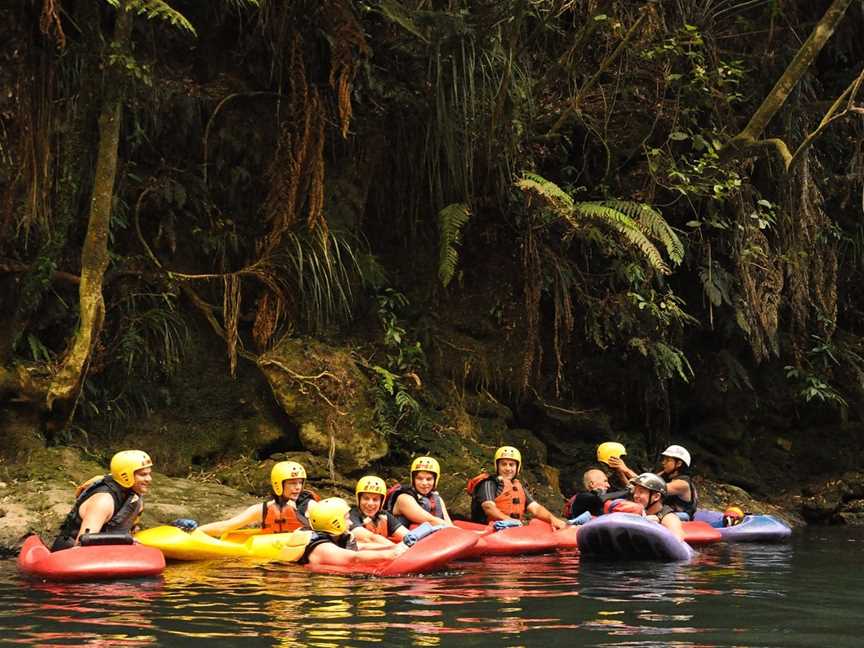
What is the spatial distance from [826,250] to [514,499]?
582 centimetres

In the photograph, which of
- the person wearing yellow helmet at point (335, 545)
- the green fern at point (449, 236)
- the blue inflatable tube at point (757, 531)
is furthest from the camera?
the green fern at point (449, 236)

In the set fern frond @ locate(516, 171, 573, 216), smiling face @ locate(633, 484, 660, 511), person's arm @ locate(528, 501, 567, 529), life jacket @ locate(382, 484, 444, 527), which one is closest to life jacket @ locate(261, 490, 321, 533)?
life jacket @ locate(382, 484, 444, 527)

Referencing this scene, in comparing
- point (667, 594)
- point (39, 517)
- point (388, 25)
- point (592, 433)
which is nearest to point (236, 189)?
point (388, 25)

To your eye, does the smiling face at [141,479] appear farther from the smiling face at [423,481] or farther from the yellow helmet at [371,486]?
the smiling face at [423,481]

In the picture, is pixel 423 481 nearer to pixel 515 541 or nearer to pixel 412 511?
pixel 412 511

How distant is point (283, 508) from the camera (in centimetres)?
909

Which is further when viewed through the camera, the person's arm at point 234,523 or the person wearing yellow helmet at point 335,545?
the person's arm at point 234,523

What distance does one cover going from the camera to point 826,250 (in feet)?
44.4

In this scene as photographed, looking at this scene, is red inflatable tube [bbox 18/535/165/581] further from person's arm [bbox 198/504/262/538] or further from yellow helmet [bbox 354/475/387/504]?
yellow helmet [bbox 354/475/387/504]

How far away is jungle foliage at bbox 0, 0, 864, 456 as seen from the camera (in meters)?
10.4

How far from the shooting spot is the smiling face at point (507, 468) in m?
10.5

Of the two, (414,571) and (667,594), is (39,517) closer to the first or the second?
(414,571)

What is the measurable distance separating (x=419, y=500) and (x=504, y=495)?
1087 mm

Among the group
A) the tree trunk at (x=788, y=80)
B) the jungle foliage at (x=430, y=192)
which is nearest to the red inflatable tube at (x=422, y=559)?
the jungle foliage at (x=430, y=192)
